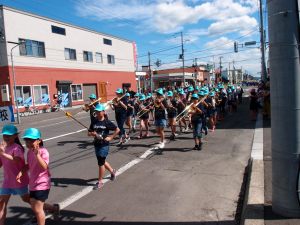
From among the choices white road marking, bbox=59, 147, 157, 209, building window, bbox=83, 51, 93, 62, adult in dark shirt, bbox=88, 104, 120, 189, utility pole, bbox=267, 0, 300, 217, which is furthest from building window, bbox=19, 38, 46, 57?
utility pole, bbox=267, 0, 300, 217

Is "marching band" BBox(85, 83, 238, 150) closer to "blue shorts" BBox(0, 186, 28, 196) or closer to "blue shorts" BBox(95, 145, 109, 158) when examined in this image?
"blue shorts" BBox(95, 145, 109, 158)

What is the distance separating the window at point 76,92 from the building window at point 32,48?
5649 mm

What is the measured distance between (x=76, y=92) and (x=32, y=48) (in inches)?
308

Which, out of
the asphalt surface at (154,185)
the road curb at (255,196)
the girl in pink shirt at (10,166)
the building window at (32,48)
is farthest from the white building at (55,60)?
the girl in pink shirt at (10,166)

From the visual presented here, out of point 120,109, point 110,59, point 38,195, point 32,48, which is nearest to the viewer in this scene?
point 38,195

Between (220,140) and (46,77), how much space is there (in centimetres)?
2560

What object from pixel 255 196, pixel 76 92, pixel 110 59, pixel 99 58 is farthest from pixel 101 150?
pixel 110 59

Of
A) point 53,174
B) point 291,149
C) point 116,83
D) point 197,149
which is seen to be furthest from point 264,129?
point 116,83

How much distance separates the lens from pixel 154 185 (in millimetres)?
6762

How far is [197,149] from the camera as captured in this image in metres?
9.98

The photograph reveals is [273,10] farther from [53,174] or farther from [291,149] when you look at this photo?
[53,174]

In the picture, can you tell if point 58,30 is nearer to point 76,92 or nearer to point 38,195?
point 76,92

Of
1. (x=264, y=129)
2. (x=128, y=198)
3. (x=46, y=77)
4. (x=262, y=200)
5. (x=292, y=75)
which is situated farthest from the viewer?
(x=46, y=77)

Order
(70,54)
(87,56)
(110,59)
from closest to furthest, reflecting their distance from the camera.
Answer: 1. (70,54)
2. (87,56)
3. (110,59)
